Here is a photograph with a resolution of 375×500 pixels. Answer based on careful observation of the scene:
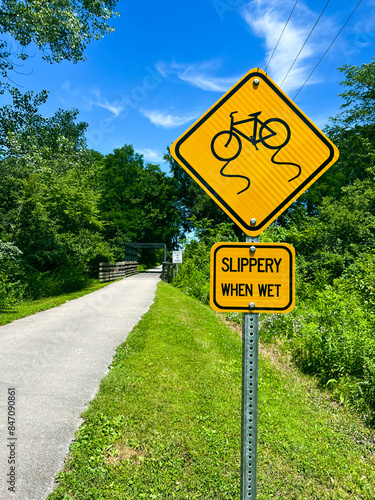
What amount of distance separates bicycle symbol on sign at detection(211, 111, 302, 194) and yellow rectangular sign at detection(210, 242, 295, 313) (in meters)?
0.32

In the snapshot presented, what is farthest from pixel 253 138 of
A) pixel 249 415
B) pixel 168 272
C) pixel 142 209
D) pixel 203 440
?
pixel 142 209

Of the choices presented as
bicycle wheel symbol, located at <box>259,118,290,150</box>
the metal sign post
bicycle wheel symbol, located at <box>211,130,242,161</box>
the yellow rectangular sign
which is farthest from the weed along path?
bicycle wheel symbol, located at <box>259,118,290,150</box>

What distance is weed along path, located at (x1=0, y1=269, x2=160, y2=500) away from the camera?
2.57 m

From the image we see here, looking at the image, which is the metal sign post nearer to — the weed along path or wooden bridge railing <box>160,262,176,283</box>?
the weed along path

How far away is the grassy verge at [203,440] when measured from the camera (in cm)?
246

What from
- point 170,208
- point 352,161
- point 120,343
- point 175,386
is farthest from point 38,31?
point 170,208

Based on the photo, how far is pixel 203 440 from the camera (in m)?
2.97

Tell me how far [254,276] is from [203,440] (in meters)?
2.09

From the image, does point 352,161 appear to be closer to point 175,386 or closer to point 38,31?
point 38,31

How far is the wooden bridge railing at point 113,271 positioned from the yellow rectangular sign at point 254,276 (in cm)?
1967

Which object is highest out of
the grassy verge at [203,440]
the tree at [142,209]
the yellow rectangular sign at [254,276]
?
the tree at [142,209]

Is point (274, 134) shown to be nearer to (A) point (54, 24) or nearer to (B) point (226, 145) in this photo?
(B) point (226, 145)

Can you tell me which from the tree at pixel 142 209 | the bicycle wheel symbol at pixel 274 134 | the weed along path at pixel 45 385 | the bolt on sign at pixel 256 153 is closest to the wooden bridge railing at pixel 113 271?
the tree at pixel 142 209

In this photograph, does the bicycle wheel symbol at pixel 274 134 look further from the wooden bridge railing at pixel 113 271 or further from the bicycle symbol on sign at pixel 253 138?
the wooden bridge railing at pixel 113 271
